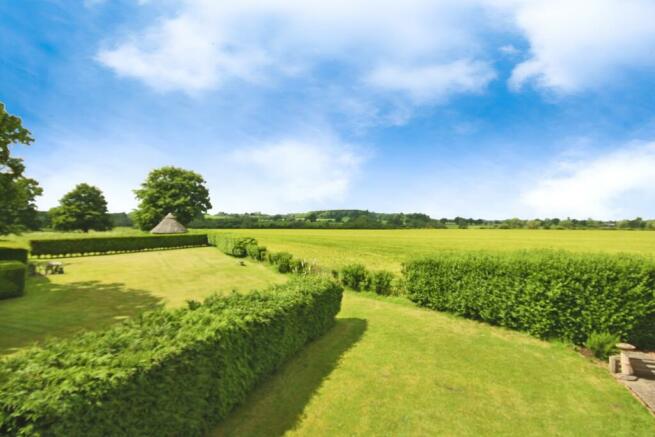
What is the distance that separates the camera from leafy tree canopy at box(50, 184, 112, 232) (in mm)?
59250

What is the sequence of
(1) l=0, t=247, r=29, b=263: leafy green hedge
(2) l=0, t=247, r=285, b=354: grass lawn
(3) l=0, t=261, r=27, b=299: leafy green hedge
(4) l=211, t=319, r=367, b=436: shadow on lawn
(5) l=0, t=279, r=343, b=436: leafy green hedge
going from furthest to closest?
(1) l=0, t=247, r=29, b=263: leafy green hedge
(3) l=0, t=261, r=27, b=299: leafy green hedge
(2) l=0, t=247, r=285, b=354: grass lawn
(4) l=211, t=319, r=367, b=436: shadow on lawn
(5) l=0, t=279, r=343, b=436: leafy green hedge

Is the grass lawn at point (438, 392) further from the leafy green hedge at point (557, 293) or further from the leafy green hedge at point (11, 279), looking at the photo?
the leafy green hedge at point (11, 279)

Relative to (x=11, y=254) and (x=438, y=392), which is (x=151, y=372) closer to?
(x=438, y=392)

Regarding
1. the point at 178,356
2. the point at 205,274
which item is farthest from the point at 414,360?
the point at 205,274

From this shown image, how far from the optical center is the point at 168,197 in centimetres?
5516

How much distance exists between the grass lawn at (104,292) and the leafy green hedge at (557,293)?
383 inches

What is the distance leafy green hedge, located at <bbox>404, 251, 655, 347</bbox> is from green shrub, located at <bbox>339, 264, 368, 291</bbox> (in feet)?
15.9

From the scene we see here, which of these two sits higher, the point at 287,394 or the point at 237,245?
the point at 237,245

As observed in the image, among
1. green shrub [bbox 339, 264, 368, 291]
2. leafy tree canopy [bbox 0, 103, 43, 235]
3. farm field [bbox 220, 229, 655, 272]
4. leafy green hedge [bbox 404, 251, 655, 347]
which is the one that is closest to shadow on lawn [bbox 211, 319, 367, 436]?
leafy green hedge [bbox 404, 251, 655, 347]

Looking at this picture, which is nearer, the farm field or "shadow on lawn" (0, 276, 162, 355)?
"shadow on lawn" (0, 276, 162, 355)

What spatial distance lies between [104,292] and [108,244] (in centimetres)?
2339

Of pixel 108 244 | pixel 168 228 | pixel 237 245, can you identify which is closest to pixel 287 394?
pixel 237 245

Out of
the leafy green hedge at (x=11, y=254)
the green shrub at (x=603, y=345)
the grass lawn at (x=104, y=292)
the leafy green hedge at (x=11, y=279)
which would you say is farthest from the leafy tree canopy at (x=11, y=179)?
the green shrub at (x=603, y=345)

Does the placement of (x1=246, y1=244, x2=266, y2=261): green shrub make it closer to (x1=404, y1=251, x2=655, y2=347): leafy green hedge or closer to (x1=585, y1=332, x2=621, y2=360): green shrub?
(x1=404, y1=251, x2=655, y2=347): leafy green hedge
